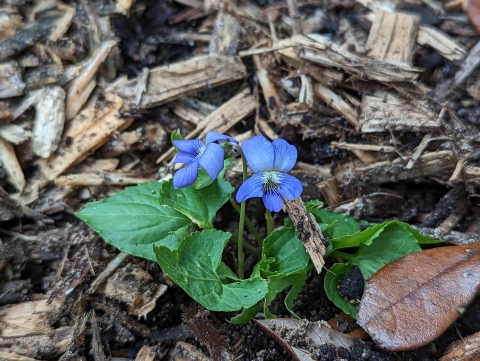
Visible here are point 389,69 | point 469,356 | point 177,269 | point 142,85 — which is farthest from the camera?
point 142,85

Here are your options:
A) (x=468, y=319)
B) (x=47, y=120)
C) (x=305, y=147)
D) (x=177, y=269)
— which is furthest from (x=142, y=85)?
(x=468, y=319)

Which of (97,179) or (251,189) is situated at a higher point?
(251,189)

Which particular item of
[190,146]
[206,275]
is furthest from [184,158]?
[206,275]

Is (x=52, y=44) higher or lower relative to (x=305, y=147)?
higher

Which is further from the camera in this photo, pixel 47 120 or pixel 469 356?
pixel 47 120

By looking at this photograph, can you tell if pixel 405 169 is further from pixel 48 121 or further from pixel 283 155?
pixel 48 121

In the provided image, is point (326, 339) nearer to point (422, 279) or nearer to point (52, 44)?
point (422, 279)
